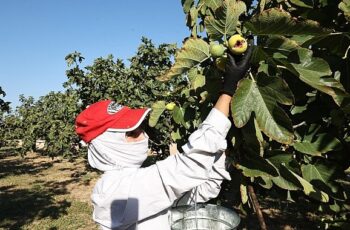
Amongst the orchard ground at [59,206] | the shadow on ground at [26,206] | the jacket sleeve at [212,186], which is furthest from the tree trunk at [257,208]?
the shadow on ground at [26,206]

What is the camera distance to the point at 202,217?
5.59ft

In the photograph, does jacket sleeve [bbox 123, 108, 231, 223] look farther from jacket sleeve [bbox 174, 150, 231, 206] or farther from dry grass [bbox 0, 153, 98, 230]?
dry grass [bbox 0, 153, 98, 230]

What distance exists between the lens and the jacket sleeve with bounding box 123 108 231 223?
1.41 metres

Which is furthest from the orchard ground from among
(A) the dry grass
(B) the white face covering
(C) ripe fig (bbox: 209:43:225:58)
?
(C) ripe fig (bbox: 209:43:225:58)

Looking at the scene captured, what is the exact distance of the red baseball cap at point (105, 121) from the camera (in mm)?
1908

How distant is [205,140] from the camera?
142cm

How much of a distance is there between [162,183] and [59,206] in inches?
341

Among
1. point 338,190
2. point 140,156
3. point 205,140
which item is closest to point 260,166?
point 205,140

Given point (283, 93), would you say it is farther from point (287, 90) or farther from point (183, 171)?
point (183, 171)

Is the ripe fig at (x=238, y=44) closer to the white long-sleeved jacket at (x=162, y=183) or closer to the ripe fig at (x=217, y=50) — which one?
the ripe fig at (x=217, y=50)

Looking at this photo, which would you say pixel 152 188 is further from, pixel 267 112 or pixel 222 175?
pixel 267 112

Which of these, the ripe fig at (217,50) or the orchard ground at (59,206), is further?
the orchard ground at (59,206)

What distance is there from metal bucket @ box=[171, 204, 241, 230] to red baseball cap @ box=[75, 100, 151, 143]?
49 cm

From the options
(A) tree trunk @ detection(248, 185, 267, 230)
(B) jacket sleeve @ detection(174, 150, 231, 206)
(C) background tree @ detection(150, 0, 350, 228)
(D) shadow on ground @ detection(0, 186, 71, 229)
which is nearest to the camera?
(C) background tree @ detection(150, 0, 350, 228)
